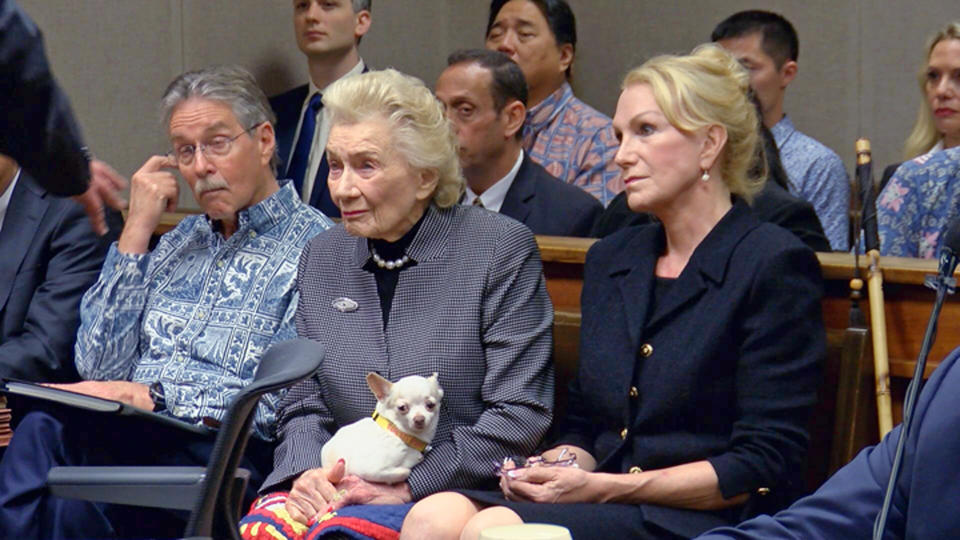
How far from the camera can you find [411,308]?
3066mm

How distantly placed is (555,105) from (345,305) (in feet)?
6.45

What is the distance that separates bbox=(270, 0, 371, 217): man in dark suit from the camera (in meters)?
5.00

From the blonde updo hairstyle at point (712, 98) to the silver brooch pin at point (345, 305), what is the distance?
2.44ft

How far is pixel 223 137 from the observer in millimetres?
3531

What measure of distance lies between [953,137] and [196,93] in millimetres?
2253

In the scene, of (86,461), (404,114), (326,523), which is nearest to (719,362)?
(326,523)

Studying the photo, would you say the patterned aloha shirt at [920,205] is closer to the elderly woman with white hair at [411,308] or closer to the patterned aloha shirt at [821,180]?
the patterned aloha shirt at [821,180]

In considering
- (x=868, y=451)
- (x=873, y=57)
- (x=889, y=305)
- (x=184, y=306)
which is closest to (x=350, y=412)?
(x=184, y=306)

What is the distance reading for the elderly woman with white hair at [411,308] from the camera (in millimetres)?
2910

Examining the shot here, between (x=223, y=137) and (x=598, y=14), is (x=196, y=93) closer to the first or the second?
(x=223, y=137)

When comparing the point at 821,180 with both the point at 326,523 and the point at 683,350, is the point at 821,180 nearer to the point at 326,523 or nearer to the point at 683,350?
the point at 683,350

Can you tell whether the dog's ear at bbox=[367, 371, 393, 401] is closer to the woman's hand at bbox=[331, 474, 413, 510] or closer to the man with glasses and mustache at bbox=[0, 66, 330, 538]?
the woman's hand at bbox=[331, 474, 413, 510]

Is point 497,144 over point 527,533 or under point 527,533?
over

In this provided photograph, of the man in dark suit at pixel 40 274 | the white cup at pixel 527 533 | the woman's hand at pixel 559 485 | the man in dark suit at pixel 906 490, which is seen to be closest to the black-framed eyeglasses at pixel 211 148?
the man in dark suit at pixel 40 274
